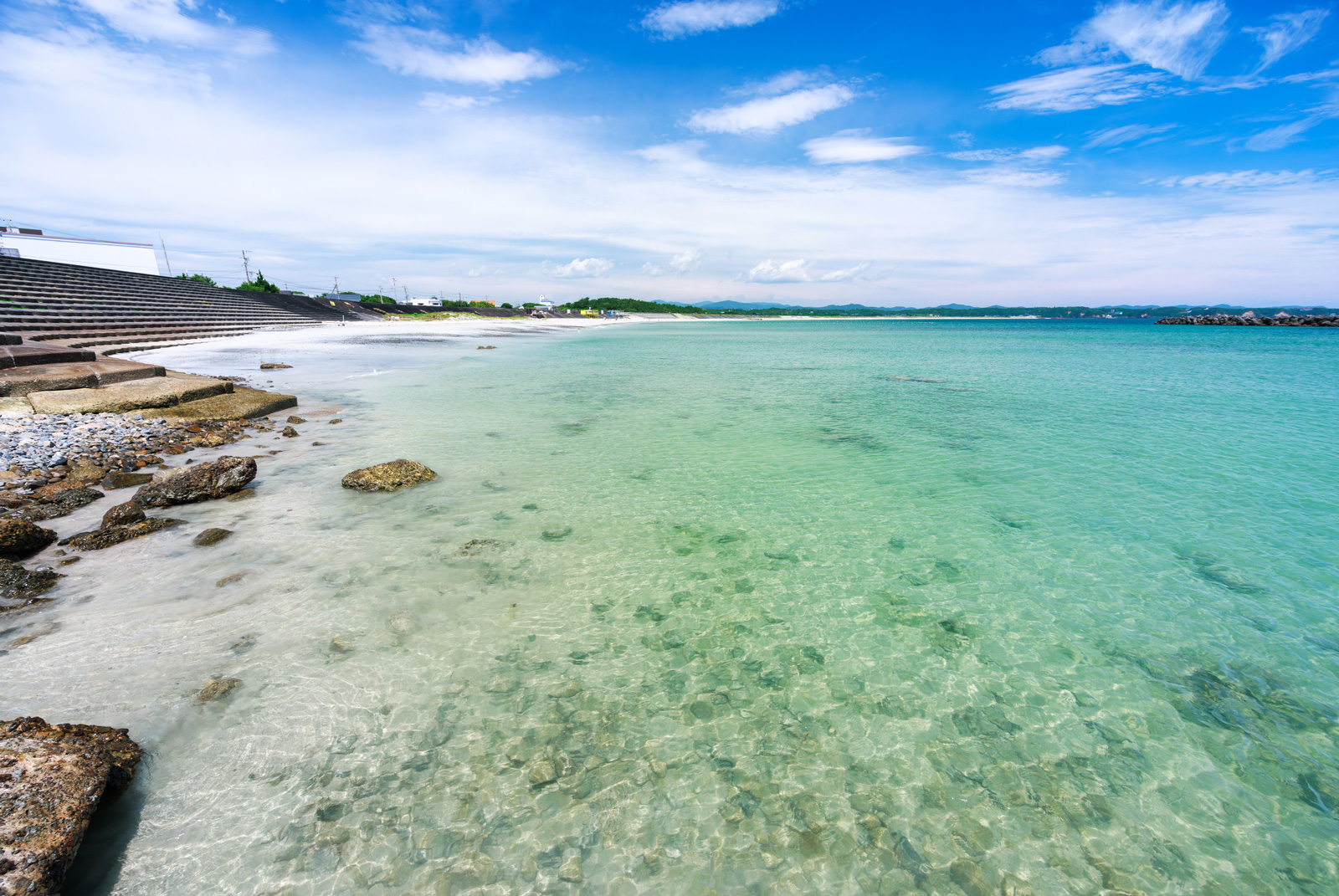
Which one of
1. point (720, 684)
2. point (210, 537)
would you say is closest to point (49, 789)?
point (720, 684)

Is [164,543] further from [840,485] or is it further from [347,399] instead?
[347,399]

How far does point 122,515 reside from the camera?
23.1 ft

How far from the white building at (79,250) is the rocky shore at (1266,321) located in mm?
178213

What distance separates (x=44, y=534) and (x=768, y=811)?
912 cm

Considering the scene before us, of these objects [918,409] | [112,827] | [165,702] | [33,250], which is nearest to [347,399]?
[165,702]

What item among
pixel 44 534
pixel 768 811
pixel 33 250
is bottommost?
A: pixel 768 811

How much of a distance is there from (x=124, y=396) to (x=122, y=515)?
871cm

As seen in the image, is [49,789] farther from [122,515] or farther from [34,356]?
[34,356]

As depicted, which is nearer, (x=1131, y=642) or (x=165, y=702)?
(x=165, y=702)

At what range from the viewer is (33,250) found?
51219 mm

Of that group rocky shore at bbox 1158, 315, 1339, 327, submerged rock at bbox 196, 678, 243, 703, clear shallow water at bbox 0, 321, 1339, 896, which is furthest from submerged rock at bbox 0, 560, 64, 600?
rocky shore at bbox 1158, 315, 1339, 327

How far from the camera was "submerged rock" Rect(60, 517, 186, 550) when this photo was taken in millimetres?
6590

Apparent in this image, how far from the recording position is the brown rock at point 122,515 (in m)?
6.97

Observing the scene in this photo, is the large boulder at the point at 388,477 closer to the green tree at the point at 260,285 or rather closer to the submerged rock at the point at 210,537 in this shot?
the submerged rock at the point at 210,537
